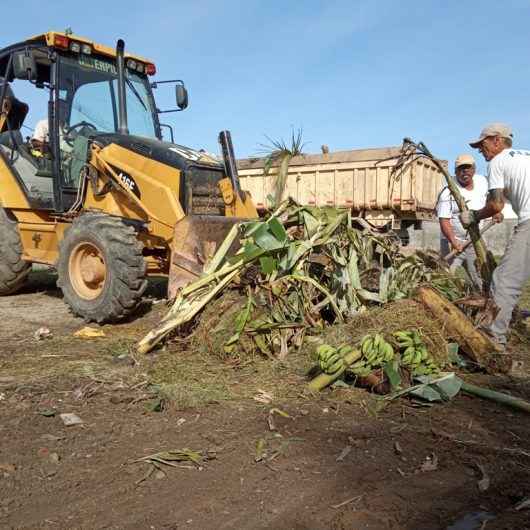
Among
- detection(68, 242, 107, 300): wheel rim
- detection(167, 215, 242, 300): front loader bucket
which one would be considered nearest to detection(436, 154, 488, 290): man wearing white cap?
detection(167, 215, 242, 300): front loader bucket

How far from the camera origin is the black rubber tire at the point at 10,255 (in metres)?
7.37

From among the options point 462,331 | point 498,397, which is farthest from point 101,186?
point 498,397

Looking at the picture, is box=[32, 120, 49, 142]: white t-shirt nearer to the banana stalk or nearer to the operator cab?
the operator cab

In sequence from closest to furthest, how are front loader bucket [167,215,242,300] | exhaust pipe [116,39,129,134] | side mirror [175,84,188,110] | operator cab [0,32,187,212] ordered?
front loader bucket [167,215,242,300] → operator cab [0,32,187,212] → exhaust pipe [116,39,129,134] → side mirror [175,84,188,110]

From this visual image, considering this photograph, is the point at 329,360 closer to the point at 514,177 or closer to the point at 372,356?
the point at 372,356

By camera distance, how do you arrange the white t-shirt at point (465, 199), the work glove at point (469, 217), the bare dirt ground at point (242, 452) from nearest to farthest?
the bare dirt ground at point (242, 452), the work glove at point (469, 217), the white t-shirt at point (465, 199)

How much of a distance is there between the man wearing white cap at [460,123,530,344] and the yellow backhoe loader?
250 centimetres

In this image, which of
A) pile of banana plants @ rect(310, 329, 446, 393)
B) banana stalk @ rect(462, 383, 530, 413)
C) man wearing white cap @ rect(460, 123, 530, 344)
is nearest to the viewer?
banana stalk @ rect(462, 383, 530, 413)

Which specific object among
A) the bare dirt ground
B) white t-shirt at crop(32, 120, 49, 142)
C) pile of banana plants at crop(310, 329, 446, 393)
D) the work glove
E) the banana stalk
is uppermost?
white t-shirt at crop(32, 120, 49, 142)

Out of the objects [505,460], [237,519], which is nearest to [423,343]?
[505,460]

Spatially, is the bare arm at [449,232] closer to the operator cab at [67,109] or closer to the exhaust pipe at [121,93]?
the operator cab at [67,109]

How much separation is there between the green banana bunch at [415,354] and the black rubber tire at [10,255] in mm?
5344

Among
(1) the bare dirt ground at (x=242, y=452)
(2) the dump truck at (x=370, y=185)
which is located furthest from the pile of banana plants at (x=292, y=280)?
(2) the dump truck at (x=370, y=185)

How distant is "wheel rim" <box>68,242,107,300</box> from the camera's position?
6125mm
